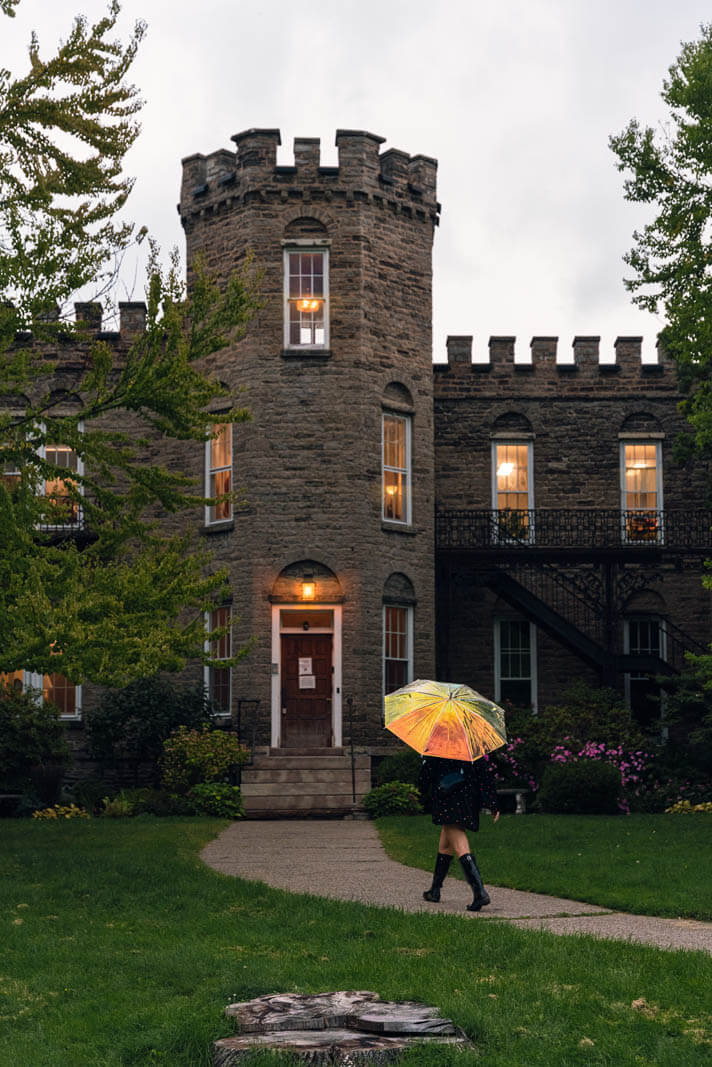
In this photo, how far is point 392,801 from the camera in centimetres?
2091

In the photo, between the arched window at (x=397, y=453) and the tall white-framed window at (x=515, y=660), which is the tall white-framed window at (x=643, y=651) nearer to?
the tall white-framed window at (x=515, y=660)

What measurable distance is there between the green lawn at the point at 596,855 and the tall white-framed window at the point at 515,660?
280 inches

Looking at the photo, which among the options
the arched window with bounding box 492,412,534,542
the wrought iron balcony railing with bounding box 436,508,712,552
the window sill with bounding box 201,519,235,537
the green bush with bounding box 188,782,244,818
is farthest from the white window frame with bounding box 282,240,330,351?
the green bush with bounding box 188,782,244,818

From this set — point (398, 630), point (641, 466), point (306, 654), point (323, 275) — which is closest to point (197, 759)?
point (306, 654)

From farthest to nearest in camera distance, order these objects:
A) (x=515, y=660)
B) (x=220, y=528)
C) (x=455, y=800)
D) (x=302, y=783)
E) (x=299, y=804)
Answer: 1. (x=515, y=660)
2. (x=220, y=528)
3. (x=302, y=783)
4. (x=299, y=804)
5. (x=455, y=800)

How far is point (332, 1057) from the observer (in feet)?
18.7

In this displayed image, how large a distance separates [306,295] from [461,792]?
15.6 m

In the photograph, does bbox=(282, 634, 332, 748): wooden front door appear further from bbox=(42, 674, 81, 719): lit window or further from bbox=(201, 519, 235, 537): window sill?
bbox=(42, 674, 81, 719): lit window

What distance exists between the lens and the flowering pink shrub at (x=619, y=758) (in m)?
22.2

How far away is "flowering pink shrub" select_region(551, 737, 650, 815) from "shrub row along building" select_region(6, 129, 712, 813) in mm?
3060

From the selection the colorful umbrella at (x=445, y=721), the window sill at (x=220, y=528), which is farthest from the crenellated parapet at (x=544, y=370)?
the colorful umbrella at (x=445, y=721)

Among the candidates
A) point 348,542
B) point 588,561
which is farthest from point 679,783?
point 348,542

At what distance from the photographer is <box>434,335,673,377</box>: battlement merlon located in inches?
1097

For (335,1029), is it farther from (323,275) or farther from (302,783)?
(323,275)
